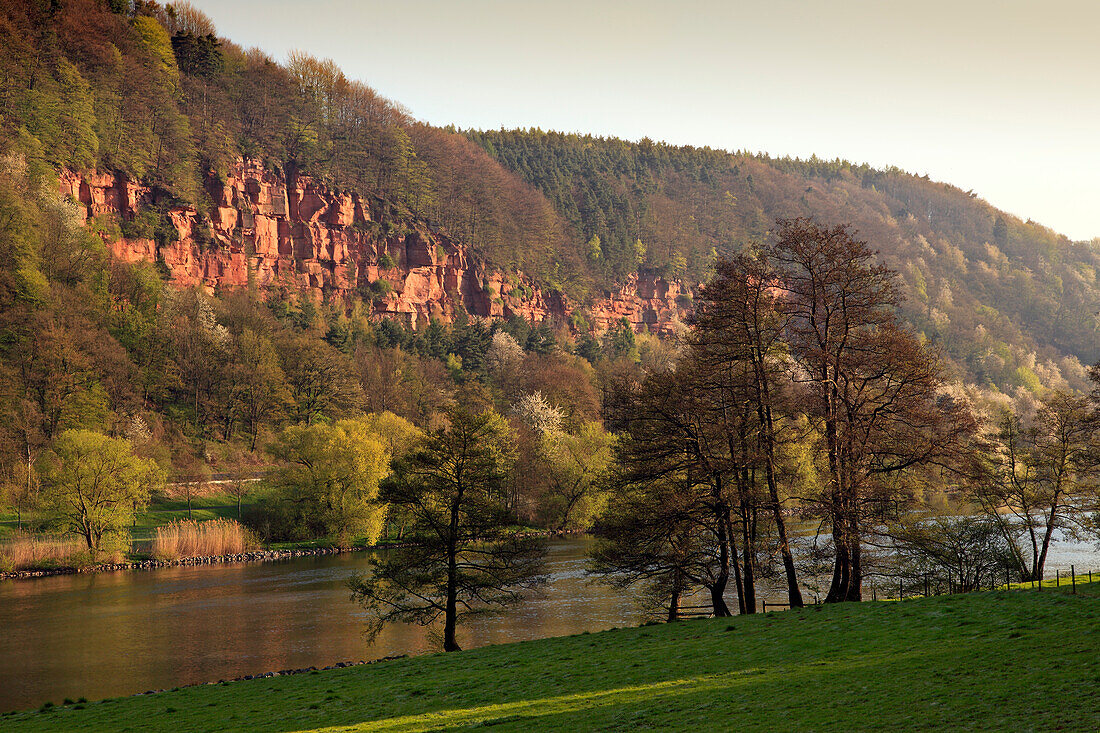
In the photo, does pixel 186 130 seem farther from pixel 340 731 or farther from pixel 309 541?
pixel 340 731

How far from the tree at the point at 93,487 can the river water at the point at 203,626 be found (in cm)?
438

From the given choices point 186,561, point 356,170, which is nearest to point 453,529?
point 186,561

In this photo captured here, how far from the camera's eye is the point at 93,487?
171ft

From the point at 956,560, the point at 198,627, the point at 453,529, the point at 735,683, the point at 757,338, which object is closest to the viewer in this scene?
the point at 735,683

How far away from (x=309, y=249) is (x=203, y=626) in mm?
94159

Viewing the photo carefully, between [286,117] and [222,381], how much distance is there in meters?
62.5

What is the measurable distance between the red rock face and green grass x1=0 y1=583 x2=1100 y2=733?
9134cm

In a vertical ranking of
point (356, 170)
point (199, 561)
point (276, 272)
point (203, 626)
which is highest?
point (356, 170)

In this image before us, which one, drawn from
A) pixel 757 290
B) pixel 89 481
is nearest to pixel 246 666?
pixel 757 290

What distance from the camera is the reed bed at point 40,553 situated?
1957 inches

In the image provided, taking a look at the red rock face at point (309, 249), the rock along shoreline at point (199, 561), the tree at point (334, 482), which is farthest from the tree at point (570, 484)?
the red rock face at point (309, 249)

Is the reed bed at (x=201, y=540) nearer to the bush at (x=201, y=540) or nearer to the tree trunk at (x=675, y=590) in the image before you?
the bush at (x=201, y=540)

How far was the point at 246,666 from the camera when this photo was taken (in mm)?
28703

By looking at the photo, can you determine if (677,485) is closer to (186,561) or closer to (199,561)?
(186,561)
